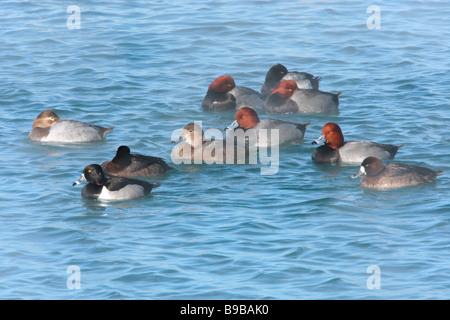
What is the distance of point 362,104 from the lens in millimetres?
17625

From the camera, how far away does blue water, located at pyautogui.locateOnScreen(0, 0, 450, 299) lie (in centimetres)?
945

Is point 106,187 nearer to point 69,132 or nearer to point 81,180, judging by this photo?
point 81,180

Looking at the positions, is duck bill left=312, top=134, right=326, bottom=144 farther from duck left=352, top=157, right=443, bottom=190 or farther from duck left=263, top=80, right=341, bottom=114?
duck left=263, top=80, right=341, bottom=114

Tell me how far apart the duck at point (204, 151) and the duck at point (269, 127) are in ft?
3.22

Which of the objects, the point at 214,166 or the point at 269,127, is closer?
the point at 214,166

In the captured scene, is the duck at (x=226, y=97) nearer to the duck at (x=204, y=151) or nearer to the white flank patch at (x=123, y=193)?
the duck at (x=204, y=151)

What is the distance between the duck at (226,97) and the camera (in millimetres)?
17406

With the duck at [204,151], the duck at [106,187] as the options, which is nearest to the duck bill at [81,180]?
the duck at [106,187]

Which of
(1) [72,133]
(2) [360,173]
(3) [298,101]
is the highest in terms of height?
(3) [298,101]

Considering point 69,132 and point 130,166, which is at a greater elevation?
point 69,132

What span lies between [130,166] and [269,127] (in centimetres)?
347

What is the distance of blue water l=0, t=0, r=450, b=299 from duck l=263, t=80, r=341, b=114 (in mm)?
321

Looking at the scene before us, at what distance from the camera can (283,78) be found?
18.6 metres

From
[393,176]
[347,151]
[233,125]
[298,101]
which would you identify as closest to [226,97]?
[298,101]
